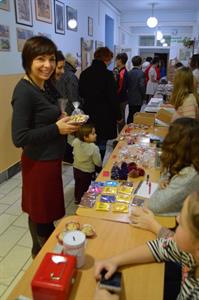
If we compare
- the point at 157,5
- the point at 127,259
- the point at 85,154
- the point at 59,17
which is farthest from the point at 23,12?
the point at 157,5

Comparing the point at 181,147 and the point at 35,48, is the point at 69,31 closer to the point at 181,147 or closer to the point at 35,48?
the point at 35,48

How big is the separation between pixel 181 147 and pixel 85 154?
1298 mm

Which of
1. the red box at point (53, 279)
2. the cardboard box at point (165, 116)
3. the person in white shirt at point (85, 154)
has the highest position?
the cardboard box at point (165, 116)

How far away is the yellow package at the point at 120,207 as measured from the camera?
57.5 inches

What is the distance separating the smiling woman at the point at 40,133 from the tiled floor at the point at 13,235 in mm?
424

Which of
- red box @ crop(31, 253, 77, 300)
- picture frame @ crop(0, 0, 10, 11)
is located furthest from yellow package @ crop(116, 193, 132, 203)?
picture frame @ crop(0, 0, 10, 11)

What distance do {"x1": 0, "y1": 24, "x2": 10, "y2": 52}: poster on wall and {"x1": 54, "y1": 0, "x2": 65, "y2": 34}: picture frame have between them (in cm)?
145

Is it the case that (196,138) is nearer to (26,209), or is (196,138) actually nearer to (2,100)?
(26,209)

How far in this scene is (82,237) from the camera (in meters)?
1.04

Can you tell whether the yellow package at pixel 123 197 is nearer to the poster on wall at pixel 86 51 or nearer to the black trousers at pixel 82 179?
the black trousers at pixel 82 179

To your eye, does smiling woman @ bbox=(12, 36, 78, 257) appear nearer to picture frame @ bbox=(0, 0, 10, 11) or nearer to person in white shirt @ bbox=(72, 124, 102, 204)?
person in white shirt @ bbox=(72, 124, 102, 204)

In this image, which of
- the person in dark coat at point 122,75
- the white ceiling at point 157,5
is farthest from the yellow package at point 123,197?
the white ceiling at point 157,5

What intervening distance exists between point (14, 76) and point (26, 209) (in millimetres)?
2214

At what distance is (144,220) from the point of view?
4.34 feet
